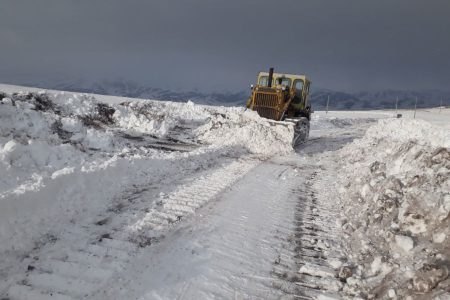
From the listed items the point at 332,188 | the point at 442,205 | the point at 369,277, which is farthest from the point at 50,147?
the point at 442,205

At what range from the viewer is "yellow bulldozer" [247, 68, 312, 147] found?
16.2 meters

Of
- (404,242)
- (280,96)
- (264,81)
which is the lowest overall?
(404,242)

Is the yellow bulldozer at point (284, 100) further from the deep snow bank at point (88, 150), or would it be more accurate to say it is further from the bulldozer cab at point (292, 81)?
the deep snow bank at point (88, 150)

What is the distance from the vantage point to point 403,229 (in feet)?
17.6

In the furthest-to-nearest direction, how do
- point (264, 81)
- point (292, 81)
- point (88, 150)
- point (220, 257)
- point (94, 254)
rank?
point (264, 81) → point (292, 81) → point (88, 150) → point (220, 257) → point (94, 254)

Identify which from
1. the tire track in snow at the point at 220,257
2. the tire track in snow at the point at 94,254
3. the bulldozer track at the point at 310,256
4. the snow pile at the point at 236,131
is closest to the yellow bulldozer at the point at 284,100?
the snow pile at the point at 236,131

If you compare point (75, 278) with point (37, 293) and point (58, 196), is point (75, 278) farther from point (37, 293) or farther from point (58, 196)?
point (58, 196)

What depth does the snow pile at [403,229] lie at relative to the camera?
4176mm

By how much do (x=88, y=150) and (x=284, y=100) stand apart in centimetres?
856

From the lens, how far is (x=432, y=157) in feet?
23.4

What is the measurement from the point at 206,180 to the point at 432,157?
4574mm

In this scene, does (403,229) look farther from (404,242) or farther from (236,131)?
(236,131)

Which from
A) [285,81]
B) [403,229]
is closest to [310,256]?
[403,229]

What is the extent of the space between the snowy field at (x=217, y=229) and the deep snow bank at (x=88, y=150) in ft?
0.13
